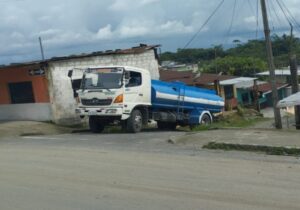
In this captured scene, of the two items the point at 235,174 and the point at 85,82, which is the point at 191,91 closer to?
the point at 85,82

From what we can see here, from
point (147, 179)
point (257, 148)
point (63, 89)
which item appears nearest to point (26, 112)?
point (63, 89)

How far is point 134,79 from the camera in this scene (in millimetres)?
21344

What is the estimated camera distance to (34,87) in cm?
2548

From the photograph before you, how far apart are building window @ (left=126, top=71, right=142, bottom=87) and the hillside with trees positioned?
3381cm

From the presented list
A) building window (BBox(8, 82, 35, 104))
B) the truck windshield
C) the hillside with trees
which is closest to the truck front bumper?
the truck windshield

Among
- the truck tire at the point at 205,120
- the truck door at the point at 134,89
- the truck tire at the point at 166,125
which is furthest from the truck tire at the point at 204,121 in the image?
the truck door at the point at 134,89

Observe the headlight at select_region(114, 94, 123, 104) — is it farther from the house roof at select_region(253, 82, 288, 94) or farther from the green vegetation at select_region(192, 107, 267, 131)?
the house roof at select_region(253, 82, 288, 94)

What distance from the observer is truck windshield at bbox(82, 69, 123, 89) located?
20.6 m

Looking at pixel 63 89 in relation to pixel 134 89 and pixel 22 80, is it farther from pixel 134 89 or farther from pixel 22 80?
pixel 134 89

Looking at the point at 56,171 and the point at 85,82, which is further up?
the point at 85,82

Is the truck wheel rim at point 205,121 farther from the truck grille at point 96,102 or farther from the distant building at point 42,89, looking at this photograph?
the truck grille at point 96,102

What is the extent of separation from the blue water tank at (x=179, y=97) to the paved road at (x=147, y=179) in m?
7.90

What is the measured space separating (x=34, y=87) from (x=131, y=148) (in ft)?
38.7

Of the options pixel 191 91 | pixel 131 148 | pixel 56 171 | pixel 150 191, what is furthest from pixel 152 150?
pixel 191 91
